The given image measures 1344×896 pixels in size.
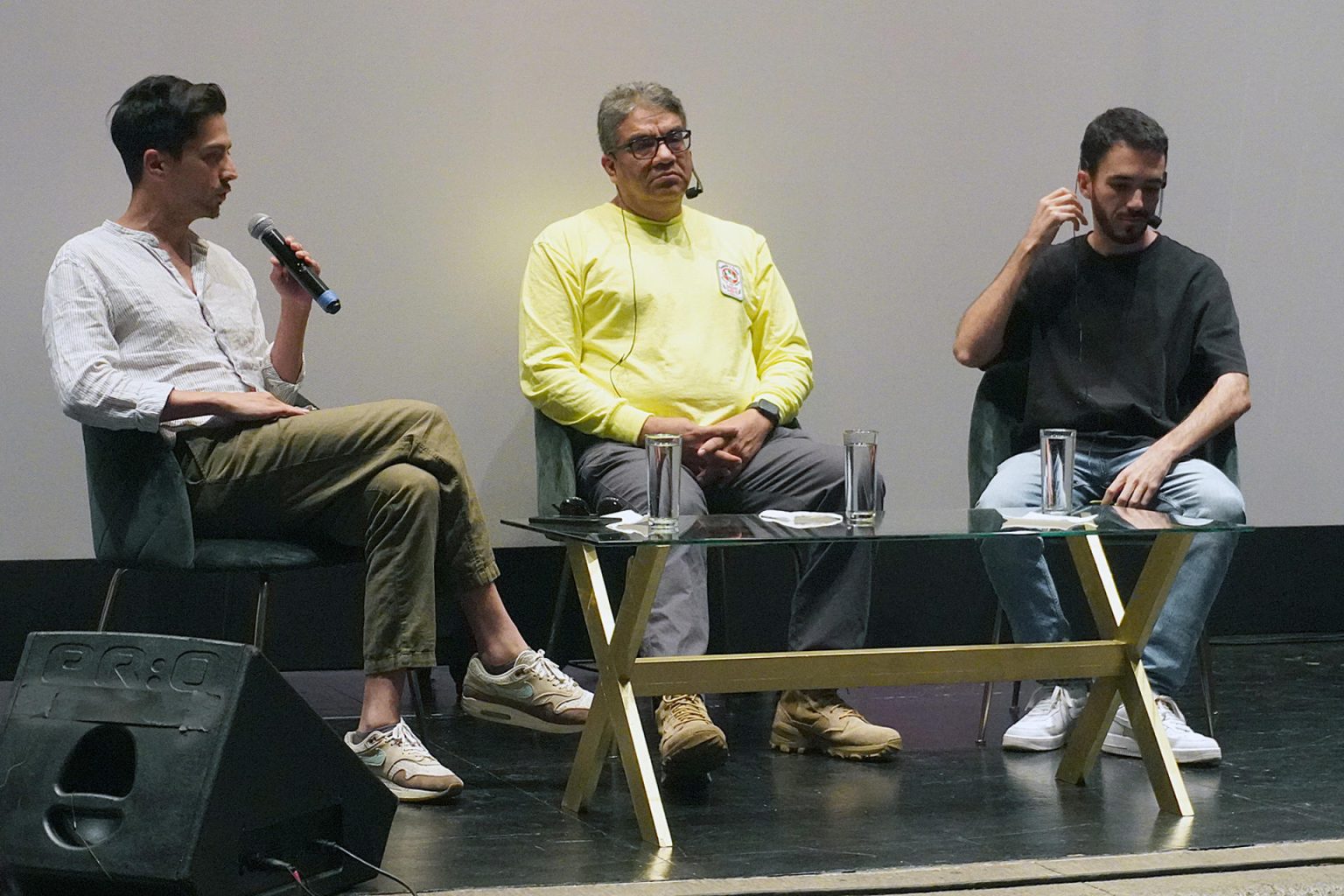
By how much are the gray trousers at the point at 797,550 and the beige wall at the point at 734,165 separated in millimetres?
664

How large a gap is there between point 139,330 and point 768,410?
125cm

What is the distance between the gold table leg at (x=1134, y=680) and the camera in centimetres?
254

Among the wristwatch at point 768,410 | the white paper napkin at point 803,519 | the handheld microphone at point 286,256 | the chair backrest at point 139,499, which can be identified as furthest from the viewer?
the wristwatch at point 768,410

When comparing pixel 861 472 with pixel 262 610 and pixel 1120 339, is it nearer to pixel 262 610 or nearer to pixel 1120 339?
pixel 1120 339

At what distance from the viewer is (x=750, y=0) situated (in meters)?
3.77

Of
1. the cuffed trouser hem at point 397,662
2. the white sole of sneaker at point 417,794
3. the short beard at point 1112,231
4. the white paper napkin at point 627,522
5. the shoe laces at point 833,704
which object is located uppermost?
the short beard at point 1112,231

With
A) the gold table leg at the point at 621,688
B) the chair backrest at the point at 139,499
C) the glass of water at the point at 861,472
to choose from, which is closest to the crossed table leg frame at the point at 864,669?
the gold table leg at the point at 621,688

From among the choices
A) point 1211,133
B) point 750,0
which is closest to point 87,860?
point 750,0

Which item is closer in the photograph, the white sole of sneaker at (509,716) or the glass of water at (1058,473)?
the glass of water at (1058,473)

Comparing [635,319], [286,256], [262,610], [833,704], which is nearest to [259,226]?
[286,256]

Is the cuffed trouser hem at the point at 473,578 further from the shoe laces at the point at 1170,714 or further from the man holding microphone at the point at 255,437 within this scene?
the shoe laces at the point at 1170,714

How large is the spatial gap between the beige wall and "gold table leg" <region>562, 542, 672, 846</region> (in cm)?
130

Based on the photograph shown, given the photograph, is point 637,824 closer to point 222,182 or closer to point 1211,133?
point 222,182

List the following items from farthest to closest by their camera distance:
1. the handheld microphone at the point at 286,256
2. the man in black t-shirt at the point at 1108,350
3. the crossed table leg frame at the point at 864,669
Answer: the man in black t-shirt at the point at 1108,350 → the handheld microphone at the point at 286,256 → the crossed table leg frame at the point at 864,669
